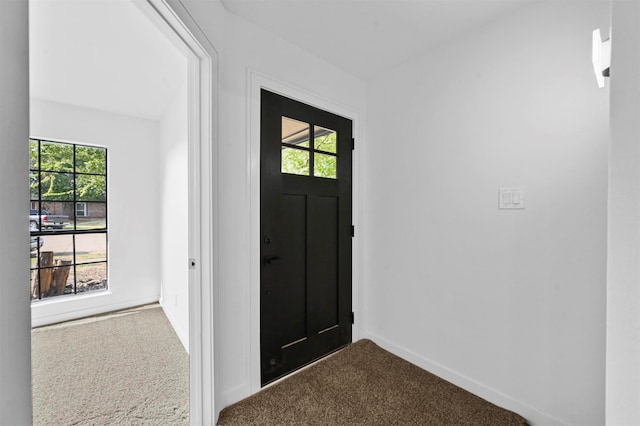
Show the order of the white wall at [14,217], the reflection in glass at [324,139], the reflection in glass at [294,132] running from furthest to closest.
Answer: the reflection in glass at [324,139]
the reflection in glass at [294,132]
the white wall at [14,217]

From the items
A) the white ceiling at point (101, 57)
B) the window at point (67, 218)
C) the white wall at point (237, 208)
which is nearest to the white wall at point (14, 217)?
the white wall at point (237, 208)

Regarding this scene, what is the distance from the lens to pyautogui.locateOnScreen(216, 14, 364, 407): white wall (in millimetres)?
1651

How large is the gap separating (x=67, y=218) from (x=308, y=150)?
2.97 meters

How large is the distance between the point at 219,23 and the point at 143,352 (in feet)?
8.63

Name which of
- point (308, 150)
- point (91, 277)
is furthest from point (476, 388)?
point (91, 277)

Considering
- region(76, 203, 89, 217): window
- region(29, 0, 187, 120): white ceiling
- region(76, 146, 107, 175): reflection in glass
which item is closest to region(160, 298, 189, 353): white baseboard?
region(76, 203, 89, 217): window

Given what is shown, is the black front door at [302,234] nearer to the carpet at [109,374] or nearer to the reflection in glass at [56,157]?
the carpet at [109,374]

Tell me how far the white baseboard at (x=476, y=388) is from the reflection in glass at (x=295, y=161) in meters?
1.63

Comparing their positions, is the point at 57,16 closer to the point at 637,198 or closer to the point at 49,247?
the point at 49,247

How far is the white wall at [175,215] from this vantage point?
8.14 ft

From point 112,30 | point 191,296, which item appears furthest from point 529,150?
point 112,30

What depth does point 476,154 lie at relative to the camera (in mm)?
1800

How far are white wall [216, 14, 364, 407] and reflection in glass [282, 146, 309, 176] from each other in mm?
255

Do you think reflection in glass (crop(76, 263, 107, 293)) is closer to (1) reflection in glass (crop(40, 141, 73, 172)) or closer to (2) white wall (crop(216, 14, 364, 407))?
(1) reflection in glass (crop(40, 141, 73, 172))
